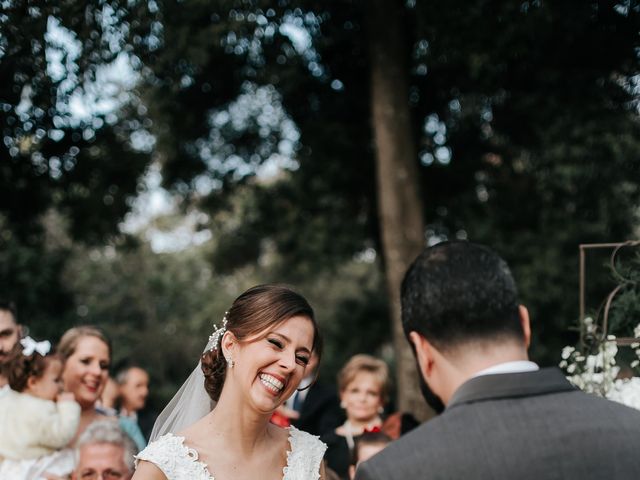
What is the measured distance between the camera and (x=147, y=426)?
23.2 ft

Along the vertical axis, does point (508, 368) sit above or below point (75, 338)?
above

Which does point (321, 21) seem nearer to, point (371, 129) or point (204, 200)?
point (371, 129)

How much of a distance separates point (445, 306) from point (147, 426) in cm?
559

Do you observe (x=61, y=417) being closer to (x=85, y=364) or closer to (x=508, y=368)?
(x=85, y=364)

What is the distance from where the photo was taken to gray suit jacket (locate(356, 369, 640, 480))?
189cm

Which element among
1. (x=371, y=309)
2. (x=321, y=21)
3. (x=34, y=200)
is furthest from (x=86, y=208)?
(x=371, y=309)

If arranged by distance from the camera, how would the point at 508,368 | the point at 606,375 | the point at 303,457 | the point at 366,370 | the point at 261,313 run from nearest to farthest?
the point at 508,368
the point at 261,313
the point at 303,457
the point at 606,375
the point at 366,370

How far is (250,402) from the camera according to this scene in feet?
10.7

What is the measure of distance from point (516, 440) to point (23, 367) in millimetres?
3836

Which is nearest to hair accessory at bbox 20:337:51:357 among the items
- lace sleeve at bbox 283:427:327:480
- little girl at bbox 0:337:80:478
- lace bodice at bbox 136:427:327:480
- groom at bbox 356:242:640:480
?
little girl at bbox 0:337:80:478

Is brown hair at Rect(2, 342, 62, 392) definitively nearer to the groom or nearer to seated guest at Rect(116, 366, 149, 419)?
seated guest at Rect(116, 366, 149, 419)

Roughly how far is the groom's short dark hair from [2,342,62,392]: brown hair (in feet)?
11.4

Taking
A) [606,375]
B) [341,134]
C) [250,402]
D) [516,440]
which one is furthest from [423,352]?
[341,134]

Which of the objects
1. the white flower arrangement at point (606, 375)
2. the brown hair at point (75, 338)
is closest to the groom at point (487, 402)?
the white flower arrangement at point (606, 375)
